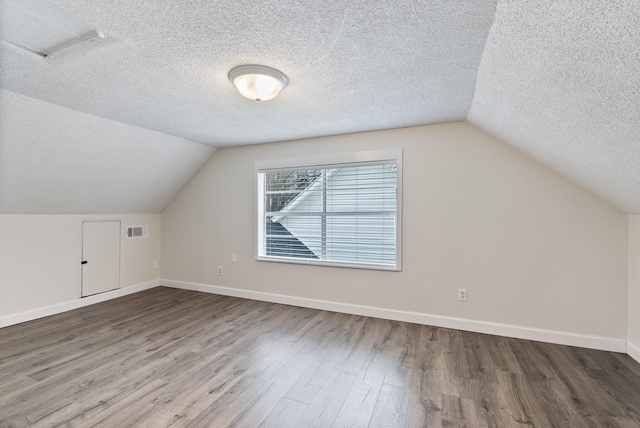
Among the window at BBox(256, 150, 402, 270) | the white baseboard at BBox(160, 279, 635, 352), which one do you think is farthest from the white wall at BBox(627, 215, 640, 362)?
the window at BBox(256, 150, 402, 270)

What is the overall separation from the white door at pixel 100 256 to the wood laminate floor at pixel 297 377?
720 mm

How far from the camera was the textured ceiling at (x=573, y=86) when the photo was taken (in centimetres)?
113

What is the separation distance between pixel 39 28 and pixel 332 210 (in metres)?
2.94

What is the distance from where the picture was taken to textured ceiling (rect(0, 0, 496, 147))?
1.42 meters

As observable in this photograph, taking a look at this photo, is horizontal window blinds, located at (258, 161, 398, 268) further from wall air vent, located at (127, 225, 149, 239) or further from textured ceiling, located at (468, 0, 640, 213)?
wall air vent, located at (127, 225, 149, 239)

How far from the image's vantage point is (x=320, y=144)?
377cm

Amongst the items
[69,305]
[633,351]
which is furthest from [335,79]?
[69,305]

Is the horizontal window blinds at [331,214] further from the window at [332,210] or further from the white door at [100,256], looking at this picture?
the white door at [100,256]

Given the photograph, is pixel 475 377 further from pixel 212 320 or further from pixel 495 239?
pixel 212 320

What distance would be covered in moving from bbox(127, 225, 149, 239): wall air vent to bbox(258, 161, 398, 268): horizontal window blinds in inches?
79.8

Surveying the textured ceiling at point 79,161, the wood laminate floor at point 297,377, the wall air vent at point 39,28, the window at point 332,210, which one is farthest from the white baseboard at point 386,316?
the wall air vent at point 39,28

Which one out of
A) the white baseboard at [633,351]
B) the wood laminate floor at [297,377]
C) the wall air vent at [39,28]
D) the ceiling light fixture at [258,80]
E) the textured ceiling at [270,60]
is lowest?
the wood laminate floor at [297,377]

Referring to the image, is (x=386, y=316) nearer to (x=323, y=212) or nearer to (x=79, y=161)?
(x=323, y=212)

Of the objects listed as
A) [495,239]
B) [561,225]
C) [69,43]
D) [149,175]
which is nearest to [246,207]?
[149,175]
